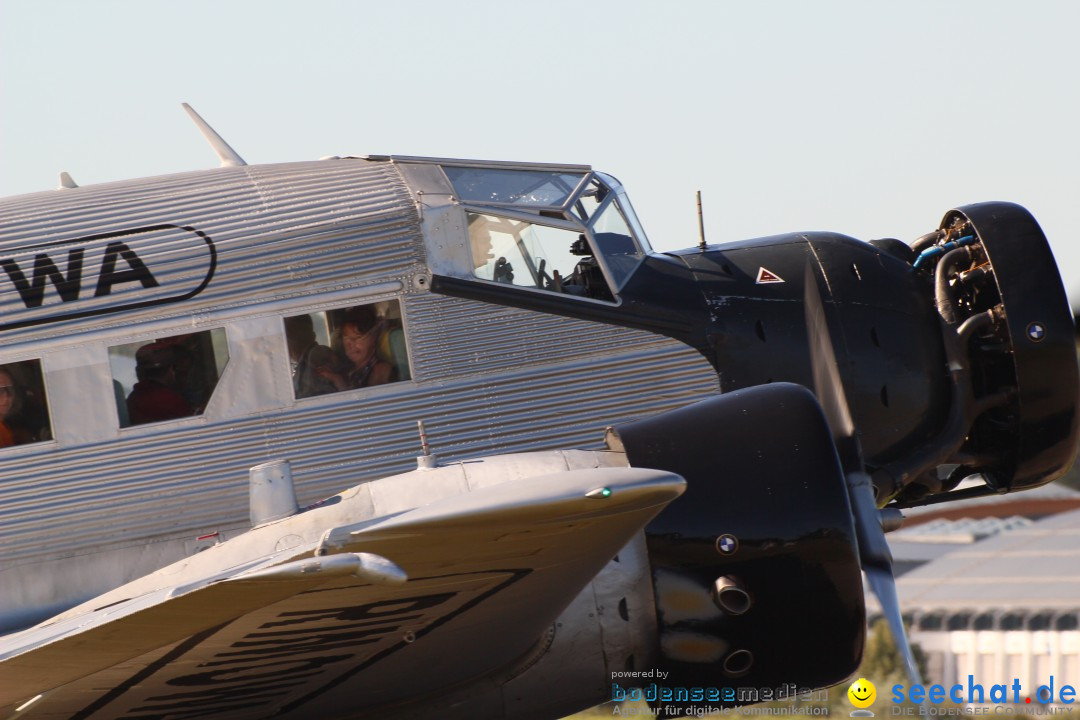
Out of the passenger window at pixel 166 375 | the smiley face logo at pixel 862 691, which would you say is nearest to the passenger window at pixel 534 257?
the passenger window at pixel 166 375

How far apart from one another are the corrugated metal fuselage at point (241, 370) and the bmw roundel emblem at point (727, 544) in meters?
1.84

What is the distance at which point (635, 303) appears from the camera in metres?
9.18

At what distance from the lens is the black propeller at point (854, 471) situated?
762 centimetres

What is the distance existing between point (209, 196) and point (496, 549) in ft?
15.1

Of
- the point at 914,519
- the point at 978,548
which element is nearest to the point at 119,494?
Answer: the point at 978,548

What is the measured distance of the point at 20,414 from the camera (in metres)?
8.57

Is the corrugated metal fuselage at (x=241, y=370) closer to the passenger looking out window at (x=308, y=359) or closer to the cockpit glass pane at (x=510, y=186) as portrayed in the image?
the passenger looking out window at (x=308, y=359)

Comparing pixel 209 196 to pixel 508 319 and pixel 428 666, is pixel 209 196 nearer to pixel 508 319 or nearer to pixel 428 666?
pixel 508 319

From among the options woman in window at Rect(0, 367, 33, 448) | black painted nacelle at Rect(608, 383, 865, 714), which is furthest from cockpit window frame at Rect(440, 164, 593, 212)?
woman in window at Rect(0, 367, 33, 448)

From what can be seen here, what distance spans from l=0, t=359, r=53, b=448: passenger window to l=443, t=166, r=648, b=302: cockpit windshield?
3068 mm

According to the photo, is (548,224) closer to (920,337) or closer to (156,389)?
(920,337)

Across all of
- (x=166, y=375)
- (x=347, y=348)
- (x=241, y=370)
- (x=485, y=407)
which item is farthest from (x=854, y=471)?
(x=166, y=375)

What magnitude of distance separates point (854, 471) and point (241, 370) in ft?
13.6

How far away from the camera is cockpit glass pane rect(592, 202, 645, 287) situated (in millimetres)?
9406
